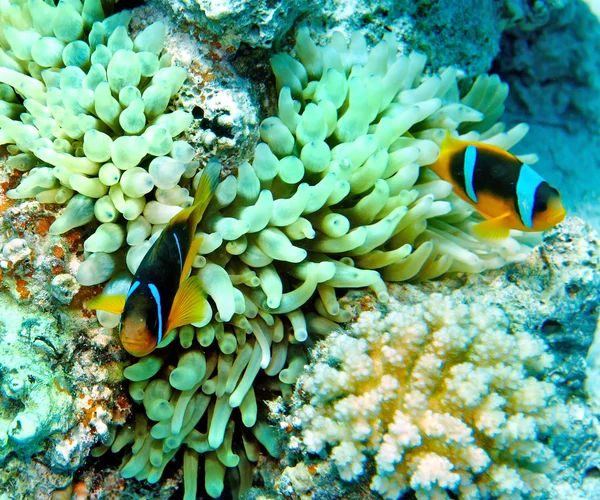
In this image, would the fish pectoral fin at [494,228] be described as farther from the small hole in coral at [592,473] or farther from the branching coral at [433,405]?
the small hole in coral at [592,473]

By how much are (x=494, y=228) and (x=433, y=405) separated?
109 cm

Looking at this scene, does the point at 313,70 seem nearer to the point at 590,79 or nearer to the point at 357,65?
the point at 357,65

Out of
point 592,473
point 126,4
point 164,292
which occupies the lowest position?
point 592,473

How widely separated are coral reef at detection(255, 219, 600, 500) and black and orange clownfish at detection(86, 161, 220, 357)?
751mm

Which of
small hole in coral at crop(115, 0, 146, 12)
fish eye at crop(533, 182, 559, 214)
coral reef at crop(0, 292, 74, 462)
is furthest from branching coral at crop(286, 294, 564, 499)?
small hole in coral at crop(115, 0, 146, 12)

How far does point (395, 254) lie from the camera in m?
2.46

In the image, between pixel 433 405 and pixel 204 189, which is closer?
pixel 204 189

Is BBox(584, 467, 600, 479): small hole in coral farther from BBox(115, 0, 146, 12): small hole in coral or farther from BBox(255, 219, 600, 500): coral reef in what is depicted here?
BBox(115, 0, 146, 12): small hole in coral

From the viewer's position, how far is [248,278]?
221 cm

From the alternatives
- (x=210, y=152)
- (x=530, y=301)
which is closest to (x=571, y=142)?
(x=530, y=301)

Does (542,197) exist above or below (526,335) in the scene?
above

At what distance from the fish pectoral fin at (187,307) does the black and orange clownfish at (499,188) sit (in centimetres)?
163

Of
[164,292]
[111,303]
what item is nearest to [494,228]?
[164,292]

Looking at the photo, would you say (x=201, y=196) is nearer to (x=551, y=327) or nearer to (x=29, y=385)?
(x=29, y=385)
